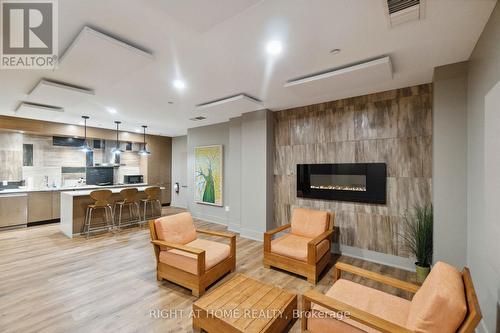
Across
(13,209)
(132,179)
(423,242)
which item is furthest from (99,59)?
(132,179)

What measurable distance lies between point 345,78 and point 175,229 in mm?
3098

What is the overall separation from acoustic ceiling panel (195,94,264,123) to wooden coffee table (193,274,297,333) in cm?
286

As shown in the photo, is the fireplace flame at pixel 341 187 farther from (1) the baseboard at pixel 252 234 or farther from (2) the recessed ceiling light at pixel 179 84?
(2) the recessed ceiling light at pixel 179 84

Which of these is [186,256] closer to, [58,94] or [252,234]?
[252,234]

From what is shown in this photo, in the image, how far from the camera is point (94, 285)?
9.27 feet

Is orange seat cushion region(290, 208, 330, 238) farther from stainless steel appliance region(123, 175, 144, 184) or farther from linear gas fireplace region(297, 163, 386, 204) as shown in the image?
stainless steel appliance region(123, 175, 144, 184)

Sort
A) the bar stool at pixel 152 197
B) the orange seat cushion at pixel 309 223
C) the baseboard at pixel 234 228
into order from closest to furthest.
Answer: 1. the orange seat cushion at pixel 309 223
2. the baseboard at pixel 234 228
3. the bar stool at pixel 152 197

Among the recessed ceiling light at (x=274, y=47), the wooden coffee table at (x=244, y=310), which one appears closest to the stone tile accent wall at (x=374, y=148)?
the recessed ceiling light at (x=274, y=47)

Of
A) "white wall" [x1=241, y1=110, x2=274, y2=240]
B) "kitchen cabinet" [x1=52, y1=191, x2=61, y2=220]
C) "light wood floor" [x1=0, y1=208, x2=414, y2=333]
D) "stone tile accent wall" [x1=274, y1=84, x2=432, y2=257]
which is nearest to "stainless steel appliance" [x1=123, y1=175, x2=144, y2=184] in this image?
"kitchen cabinet" [x1=52, y1=191, x2=61, y2=220]

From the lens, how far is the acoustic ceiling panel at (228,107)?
12.7ft

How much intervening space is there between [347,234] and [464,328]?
2.75 metres

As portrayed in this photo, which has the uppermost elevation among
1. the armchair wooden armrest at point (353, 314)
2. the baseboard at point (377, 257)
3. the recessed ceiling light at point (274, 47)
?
the recessed ceiling light at point (274, 47)

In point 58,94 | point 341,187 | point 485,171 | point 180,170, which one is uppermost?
point 58,94

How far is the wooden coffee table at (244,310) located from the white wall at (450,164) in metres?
2.03
